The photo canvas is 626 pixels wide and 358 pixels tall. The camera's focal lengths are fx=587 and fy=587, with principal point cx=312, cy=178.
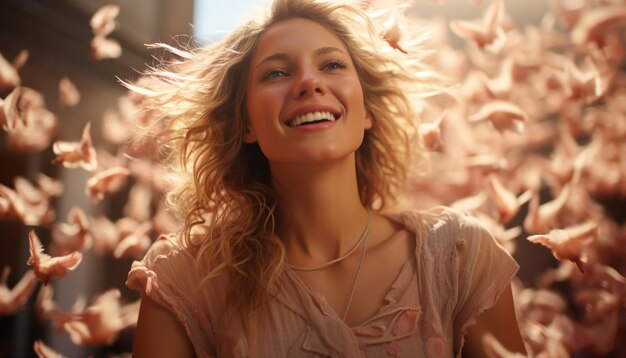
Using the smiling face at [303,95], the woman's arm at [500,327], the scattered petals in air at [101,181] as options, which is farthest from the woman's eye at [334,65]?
the scattered petals in air at [101,181]

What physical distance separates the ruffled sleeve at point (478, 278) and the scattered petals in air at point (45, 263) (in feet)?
2.83

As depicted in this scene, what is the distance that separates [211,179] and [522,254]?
109 centimetres

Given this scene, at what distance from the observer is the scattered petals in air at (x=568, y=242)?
1227mm

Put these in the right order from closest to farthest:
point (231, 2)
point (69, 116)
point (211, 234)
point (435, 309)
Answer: point (435, 309) → point (211, 234) → point (231, 2) → point (69, 116)

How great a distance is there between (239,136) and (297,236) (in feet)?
0.87

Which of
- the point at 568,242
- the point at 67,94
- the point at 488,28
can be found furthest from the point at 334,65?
the point at 67,94

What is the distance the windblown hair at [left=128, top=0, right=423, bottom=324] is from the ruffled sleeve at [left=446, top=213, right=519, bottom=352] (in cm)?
35

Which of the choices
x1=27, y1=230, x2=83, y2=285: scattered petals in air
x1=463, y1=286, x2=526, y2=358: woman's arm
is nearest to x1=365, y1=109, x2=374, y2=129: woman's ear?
x1=463, y1=286, x2=526, y2=358: woman's arm

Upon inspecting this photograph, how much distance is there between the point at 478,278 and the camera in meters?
1.20

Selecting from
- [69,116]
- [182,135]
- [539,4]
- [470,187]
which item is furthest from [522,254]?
[69,116]

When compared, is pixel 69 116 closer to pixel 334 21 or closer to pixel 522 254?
pixel 334 21

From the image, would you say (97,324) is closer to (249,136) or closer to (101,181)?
(101,181)

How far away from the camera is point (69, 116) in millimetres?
1853

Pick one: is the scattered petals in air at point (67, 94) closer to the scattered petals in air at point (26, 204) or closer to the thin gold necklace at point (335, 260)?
the scattered petals in air at point (26, 204)
